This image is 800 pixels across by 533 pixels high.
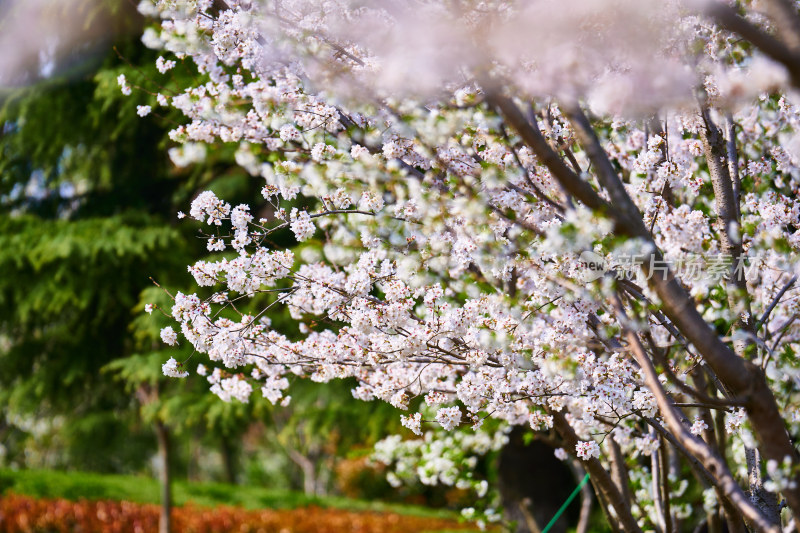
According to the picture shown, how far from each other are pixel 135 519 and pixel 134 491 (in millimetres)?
1942

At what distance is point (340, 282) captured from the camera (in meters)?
3.19

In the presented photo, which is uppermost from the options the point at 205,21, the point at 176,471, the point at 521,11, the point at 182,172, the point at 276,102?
the point at 182,172

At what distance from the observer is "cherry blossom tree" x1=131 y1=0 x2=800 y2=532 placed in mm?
1959

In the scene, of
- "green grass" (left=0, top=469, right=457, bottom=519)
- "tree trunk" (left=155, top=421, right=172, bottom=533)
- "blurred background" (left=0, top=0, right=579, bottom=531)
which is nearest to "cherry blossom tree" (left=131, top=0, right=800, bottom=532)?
"blurred background" (left=0, top=0, right=579, bottom=531)

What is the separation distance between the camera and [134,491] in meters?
9.34

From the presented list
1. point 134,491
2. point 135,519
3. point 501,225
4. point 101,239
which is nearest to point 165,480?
point 135,519

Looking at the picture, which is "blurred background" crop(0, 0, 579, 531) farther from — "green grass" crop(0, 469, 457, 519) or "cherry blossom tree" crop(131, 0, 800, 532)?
"cherry blossom tree" crop(131, 0, 800, 532)

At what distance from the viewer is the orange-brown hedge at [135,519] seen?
23.7 ft

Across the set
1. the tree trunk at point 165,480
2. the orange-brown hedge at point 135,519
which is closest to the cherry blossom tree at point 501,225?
the tree trunk at point 165,480

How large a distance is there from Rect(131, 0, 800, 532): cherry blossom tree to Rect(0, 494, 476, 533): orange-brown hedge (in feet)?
16.1

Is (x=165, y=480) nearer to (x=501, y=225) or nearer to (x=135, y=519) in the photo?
(x=135, y=519)

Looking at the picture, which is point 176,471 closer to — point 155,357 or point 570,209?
point 155,357

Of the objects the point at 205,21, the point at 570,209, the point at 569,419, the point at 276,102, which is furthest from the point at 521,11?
the point at 569,419

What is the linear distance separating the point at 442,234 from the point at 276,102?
88 cm
